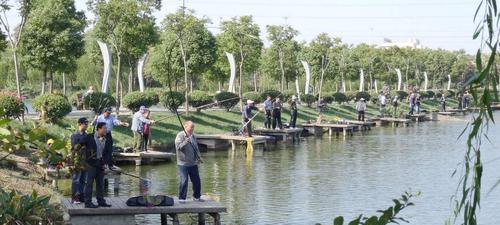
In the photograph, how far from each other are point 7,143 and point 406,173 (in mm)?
17326

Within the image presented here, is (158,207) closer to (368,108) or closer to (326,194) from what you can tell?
(326,194)

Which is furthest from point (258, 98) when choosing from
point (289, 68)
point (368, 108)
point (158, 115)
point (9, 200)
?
point (9, 200)

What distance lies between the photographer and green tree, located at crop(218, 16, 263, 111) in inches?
1505

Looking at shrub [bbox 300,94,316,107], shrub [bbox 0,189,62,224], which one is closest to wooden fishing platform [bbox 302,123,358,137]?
shrub [bbox 300,94,316,107]

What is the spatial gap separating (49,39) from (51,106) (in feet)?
16.6

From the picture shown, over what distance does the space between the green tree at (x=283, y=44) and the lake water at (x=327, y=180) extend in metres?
16.3

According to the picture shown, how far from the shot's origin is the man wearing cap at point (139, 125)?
20.0 meters

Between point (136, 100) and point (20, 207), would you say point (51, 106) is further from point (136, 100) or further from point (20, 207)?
point (20, 207)

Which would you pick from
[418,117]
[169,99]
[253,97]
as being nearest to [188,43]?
[253,97]

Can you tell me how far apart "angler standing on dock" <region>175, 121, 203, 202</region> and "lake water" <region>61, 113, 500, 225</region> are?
1183 mm

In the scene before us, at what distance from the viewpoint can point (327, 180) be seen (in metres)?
19.5

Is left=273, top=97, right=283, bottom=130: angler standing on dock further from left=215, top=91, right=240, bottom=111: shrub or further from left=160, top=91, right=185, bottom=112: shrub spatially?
left=160, top=91, right=185, bottom=112: shrub

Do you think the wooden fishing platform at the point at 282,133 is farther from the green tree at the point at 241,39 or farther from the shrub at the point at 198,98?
the green tree at the point at 241,39

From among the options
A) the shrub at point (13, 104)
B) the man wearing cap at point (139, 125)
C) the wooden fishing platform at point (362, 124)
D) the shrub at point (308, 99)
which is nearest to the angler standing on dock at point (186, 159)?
the man wearing cap at point (139, 125)
